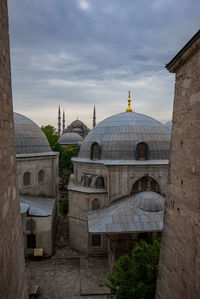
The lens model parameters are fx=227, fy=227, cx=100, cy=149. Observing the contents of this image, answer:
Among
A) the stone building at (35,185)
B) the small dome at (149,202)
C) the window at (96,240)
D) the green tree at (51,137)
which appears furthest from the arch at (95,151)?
the green tree at (51,137)

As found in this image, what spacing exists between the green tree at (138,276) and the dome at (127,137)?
30.9 ft

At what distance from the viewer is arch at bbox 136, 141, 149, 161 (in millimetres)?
17922

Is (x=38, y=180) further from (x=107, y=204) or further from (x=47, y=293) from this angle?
(x=47, y=293)

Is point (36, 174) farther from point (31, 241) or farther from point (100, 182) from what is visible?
point (100, 182)

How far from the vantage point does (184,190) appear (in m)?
6.44

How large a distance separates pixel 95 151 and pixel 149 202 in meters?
6.53

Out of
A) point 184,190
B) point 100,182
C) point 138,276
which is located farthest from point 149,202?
point 184,190

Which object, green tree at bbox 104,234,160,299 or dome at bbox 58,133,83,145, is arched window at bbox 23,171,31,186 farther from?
dome at bbox 58,133,83,145

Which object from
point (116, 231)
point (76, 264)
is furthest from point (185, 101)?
point (76, 264)

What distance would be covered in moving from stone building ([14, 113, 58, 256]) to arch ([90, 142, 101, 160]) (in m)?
4.62

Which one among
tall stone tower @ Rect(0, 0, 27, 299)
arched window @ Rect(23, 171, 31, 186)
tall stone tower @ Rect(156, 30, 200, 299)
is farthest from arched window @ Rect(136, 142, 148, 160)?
tall stone tower @ Rect(0, 0, 27, 299)

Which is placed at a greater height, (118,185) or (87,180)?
(87,180)

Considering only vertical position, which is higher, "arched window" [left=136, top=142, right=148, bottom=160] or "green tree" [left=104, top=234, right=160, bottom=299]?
"arched window" [left=136, top=142, right=148, bottom=160]

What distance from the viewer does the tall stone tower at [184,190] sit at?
5.83 meters
